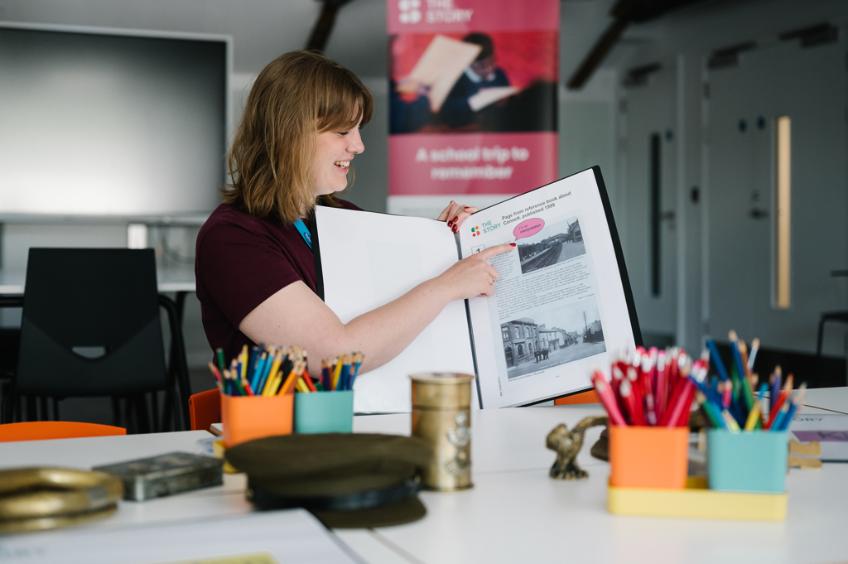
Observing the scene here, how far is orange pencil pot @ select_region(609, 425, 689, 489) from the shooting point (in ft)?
3.00

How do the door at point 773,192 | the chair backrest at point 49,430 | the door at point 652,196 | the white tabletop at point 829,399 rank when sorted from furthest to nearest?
the door at point 652,196, the door at point 773,192, the chair backrest at point 49,430, the white tabletop at point 829,399

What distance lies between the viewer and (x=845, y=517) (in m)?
0.94

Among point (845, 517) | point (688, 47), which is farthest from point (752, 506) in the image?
point (688, 47)

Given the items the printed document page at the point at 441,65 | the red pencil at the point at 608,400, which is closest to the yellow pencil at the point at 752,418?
the red pencil at the point at 608,400

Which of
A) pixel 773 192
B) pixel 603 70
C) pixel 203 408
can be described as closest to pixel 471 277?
pixel 203 408

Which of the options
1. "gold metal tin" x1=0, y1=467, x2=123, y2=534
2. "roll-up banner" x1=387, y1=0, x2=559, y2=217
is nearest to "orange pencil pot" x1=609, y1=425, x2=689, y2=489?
"gold metal tin" x1=0, y1=467, x2=123, y2=534

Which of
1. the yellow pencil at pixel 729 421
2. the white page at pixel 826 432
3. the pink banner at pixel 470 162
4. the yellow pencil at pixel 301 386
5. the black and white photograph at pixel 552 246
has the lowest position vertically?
the white page at pixel 826 432

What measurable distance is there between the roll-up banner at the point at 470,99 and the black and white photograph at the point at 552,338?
2.89 meters

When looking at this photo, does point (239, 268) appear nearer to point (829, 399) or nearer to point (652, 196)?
point (829, 399)

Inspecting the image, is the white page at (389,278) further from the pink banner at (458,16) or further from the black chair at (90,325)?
the pink banner at (458,16)

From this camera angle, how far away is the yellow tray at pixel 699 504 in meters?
0.91

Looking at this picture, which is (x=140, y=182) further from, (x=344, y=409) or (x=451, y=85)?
(x=344, y=409)

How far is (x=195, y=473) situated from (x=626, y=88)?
27.8 feet

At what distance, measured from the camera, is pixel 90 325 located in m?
3.25
